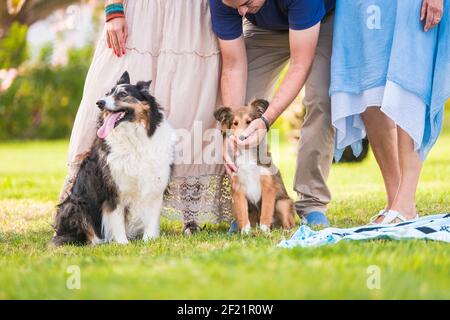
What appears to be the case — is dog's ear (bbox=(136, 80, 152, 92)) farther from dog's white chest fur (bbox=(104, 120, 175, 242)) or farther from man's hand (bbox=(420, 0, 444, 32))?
man's hand (bbox=(420, 0, 444, 32))

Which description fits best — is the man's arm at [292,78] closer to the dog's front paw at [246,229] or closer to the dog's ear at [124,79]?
the dog's front paw at [246,229]

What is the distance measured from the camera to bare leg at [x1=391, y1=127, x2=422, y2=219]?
467 cm

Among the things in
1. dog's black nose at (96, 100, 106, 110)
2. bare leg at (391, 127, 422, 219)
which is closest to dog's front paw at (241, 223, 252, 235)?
bare leg at (391, 127, 422, 219)

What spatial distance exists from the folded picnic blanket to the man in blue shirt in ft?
2.82

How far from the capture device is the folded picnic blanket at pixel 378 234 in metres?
3.83

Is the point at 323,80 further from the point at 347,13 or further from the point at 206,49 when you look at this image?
the point at 206,49

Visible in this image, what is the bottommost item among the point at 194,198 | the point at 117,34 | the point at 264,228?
the point at 264,228

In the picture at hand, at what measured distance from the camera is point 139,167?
455cm

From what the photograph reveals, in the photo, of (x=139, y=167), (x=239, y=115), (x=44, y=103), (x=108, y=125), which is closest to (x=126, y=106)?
(x=108, y=125)

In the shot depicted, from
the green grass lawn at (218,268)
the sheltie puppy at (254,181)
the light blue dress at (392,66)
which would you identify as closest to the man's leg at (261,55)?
the sheltie puppy at (254,181)

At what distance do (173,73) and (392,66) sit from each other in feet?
4.72

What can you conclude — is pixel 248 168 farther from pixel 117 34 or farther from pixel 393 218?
pixel 117 34

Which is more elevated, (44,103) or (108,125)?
(44,103)
